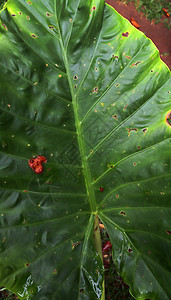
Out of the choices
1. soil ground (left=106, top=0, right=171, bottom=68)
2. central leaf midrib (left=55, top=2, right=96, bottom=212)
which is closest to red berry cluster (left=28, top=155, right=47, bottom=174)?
central leaf midrib (left=55, top=2, right=96, bottom=212)

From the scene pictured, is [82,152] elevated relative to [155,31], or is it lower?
Answer: lower

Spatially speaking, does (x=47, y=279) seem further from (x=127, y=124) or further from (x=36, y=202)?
(x=127, y=124)

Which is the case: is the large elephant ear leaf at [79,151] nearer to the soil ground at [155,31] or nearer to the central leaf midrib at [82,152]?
the central leaf midrib at [82,152]

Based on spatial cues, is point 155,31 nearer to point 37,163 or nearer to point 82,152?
point 82,152

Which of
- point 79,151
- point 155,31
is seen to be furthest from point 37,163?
point 155,31

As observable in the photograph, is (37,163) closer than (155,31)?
Yes

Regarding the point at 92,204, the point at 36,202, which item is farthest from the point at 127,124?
the point at 36,202

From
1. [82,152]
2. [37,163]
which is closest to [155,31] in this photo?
[82,152]

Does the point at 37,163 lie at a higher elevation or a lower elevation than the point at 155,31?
lower

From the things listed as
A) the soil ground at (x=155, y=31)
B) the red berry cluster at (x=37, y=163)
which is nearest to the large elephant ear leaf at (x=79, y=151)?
the red berry cluster at (x=37, y=163)
